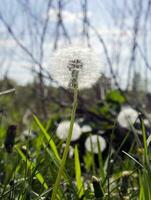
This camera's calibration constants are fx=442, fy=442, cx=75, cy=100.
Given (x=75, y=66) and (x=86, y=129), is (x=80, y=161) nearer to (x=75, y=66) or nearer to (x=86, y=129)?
(x=86, y=129)

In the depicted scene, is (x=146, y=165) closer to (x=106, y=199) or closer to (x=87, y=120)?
(x=106, y=199)

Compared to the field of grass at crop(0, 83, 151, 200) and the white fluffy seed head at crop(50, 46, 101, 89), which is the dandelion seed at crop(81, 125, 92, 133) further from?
the white fluffy seed head at crop(50, 46, 101, 89)

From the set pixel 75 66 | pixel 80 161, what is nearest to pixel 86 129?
pixel 80 161

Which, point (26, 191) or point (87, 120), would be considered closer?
point (26, 191)

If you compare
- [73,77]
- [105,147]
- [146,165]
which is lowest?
[105,147]

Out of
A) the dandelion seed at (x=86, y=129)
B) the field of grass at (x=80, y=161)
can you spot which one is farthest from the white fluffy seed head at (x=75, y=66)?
the dandelion seed at (x=86, y=129)

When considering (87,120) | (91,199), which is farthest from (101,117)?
(91,199)

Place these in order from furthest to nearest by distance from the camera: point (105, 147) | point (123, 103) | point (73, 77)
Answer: point (123, 103), point (105, 147), point (73, 77)

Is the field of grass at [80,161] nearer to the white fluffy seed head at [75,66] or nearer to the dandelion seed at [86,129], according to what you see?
the dandelion seed at [86,129]
